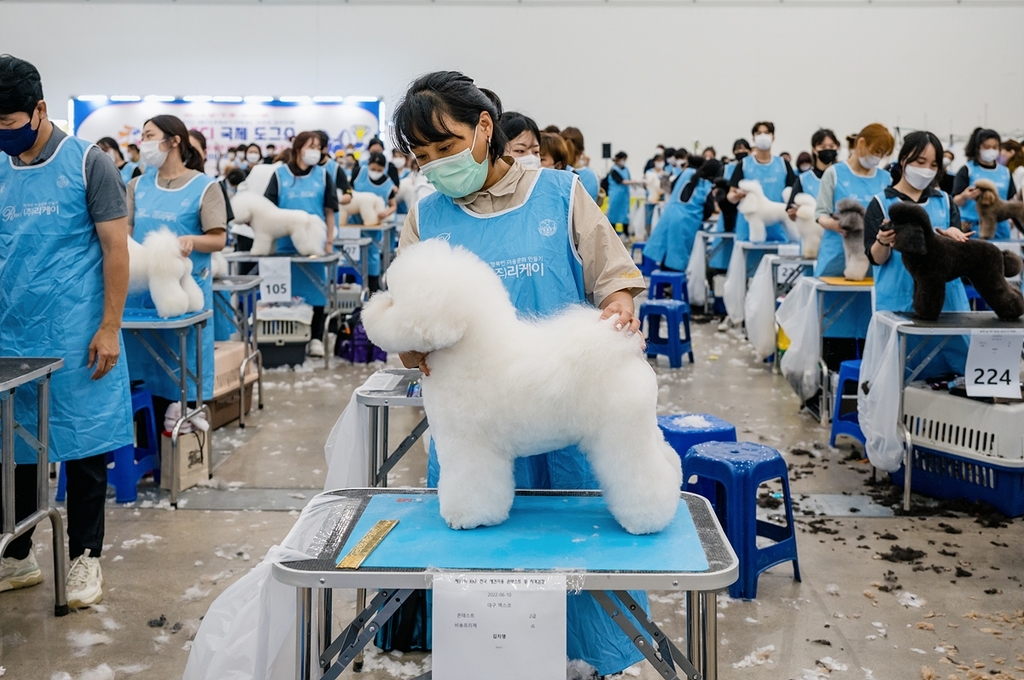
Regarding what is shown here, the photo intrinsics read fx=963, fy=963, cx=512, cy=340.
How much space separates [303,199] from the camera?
6551 millimetres

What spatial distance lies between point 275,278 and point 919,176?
3.79 m

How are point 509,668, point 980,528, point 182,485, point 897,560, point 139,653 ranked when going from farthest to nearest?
point 182,485
point 980,528
point 897,560
point 139,653
point 509,668

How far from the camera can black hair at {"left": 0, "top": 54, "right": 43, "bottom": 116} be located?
2463 millimetres

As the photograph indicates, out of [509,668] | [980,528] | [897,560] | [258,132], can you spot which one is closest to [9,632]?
[509,668]

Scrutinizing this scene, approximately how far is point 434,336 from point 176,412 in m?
2.78

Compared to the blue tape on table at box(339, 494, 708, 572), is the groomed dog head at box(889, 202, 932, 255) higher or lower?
higher

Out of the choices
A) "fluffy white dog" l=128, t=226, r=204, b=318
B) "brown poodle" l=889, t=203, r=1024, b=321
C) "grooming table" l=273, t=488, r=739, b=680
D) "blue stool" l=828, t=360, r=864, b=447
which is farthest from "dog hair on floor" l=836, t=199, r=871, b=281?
"grooming table" l=273, t=488, r=739, b=680

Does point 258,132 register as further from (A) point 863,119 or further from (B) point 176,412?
(B) point 176,412

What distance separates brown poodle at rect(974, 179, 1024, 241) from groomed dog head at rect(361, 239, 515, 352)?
4724mm

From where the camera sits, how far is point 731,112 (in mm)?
16453

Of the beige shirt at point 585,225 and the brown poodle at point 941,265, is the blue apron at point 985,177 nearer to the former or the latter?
the brown poodle at point 941,265

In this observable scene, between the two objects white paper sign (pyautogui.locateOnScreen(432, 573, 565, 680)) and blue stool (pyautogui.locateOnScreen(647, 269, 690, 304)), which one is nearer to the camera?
white paper sign (pyautogui.locateOnScreen(432, 573, 565, 680))

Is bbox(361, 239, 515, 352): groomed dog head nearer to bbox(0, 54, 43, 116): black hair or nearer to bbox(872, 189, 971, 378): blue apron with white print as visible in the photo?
bbox(0, 54, 43, 116): black hair

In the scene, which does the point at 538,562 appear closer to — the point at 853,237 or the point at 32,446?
the point at 32,446
